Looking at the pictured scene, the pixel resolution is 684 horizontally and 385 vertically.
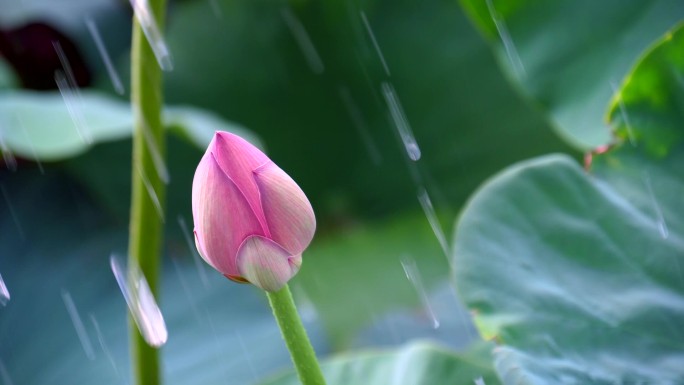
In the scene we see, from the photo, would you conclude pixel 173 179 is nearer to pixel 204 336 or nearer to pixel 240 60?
pixel 240 60

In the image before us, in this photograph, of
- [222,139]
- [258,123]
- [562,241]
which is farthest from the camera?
[258,123]

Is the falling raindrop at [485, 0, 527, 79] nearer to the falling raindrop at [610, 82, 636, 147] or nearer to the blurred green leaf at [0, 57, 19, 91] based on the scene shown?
the falling raindrop at [610, 82, 636, 147]

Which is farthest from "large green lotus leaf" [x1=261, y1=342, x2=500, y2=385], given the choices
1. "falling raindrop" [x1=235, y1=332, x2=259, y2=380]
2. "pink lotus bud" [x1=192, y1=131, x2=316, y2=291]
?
"falling raindrop" [x1=235, y1=332, x2=259, y2=380]

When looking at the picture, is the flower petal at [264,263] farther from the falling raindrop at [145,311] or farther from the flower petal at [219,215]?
the falling raindrop at [145,311]

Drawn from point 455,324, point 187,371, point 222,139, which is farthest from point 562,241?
point 187,371

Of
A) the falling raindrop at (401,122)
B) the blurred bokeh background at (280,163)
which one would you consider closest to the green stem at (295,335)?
the blurred bokeh background at (280,163)

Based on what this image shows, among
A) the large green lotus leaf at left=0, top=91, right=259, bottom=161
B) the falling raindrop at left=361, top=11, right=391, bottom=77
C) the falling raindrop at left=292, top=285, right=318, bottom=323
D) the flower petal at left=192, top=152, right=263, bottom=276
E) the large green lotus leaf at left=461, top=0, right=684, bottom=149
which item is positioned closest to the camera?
the flower petal at left=192, top=152, right=263, bottom=276

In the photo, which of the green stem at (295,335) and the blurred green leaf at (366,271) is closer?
the green stem at (295,335)
